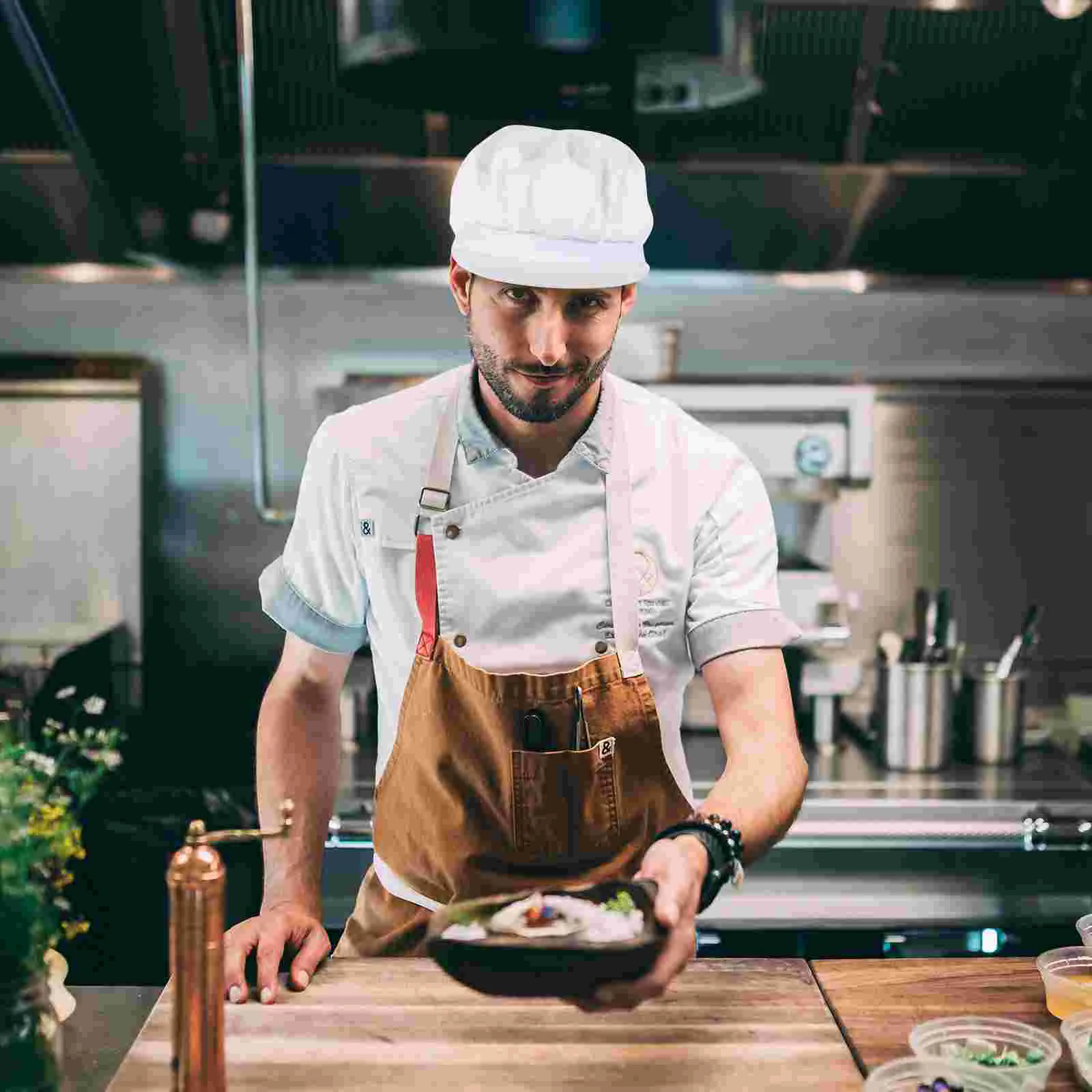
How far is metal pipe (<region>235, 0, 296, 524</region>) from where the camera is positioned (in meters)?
3.13

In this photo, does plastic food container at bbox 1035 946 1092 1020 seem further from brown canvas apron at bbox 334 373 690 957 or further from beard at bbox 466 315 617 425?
beard at bbox 466 315 617 425

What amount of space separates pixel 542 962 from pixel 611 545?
841 mm

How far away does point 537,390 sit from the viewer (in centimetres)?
191

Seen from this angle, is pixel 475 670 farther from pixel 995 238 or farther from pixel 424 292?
pixel 995 238

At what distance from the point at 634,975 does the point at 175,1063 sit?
43cm

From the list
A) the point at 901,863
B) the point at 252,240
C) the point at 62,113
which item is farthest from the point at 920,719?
the point at 62,113

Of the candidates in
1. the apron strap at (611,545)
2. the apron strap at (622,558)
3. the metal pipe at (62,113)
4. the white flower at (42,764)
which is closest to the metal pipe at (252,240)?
the metal pipe at (62,113)

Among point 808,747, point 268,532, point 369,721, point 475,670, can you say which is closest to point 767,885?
point 808,747

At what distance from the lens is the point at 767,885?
3027mm

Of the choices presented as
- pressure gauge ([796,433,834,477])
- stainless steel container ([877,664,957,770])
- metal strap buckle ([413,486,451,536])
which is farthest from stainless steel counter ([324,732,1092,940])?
metal strap buckle ([413,486,451,536])

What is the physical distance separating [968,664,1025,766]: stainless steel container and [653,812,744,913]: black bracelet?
1.87 meters

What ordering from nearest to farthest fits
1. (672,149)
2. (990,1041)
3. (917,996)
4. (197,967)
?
1. (197,967)
2. (990,1041)
3. (917,996)
4. (672,149)

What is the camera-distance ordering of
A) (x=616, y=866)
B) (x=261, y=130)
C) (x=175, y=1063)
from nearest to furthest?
(x=175, y=1063) → (x=616, y=866) → (x=261, y=130)

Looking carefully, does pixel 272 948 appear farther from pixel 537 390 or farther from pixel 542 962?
pixel 537 390
